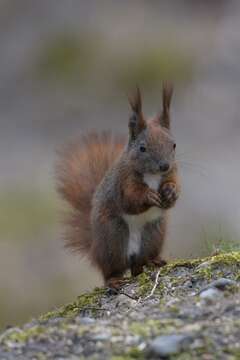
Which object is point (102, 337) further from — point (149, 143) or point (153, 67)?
point (153, 67)

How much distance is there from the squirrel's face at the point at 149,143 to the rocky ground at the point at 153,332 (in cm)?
81

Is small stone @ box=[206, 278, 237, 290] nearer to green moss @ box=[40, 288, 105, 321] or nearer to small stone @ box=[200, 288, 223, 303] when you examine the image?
small stone @ box=[200, 288, 223, 303]

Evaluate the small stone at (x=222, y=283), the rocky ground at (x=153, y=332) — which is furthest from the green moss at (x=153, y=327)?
the small stone at (x=222, y=283)

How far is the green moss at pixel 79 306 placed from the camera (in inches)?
198

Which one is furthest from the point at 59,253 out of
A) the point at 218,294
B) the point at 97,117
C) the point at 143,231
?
the point at 218,294

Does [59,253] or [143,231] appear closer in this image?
[143,231]

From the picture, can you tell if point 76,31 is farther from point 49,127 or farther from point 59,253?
point 59,253

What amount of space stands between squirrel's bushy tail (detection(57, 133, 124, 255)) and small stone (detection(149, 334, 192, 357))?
7.59 ft

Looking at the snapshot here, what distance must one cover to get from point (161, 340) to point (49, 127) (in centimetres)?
1033

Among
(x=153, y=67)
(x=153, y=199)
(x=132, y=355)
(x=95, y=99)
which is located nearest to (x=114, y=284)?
(x=153, y=199)

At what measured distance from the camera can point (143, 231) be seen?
18.3ft

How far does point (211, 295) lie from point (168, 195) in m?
1.11

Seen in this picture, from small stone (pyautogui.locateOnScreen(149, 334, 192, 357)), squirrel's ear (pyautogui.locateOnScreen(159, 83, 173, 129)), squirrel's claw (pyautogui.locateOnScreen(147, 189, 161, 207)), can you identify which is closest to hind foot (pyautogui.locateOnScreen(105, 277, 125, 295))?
squirrel's claw (pyautogui.locateOnScreen(147, 189, 161, 207))

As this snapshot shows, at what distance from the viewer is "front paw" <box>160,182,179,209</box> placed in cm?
544
